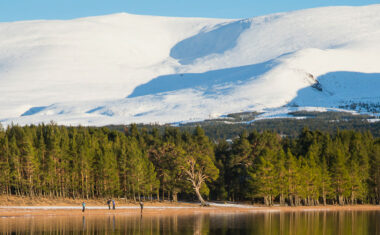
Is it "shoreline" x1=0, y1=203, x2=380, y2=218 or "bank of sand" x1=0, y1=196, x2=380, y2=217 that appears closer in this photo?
"shoreline" x1=0, y1=203, x2=380, y2=218

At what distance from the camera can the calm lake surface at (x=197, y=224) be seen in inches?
3329

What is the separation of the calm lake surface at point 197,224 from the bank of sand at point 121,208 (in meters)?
4.88

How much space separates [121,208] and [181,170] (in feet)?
54.3

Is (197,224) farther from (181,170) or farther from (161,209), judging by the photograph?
(181,170)

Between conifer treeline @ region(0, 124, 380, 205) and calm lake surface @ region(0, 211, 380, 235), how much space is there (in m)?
18.5

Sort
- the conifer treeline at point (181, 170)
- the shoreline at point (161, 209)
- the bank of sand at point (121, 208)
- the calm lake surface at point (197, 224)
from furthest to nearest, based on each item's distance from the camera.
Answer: the conifer treeline at point (181, 170) < the bank of sand at point (121, 208) < the shoreline at point (161, 209) < the calm lake surface at point (197, 224)

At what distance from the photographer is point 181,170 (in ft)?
420

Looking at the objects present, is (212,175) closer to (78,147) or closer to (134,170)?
(134,170)

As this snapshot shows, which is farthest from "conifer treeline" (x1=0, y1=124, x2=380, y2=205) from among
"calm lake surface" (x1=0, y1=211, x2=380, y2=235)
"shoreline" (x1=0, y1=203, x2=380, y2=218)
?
"calm lake surface" (x1=0, y1=211, x2=380, y2=235)

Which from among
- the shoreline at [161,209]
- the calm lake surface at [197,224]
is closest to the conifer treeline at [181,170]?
the shoreline at [161,209]

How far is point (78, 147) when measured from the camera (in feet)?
431

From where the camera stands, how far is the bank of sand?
351ft

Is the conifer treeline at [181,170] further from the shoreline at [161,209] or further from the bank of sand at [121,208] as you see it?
the shoreline at [161,209]

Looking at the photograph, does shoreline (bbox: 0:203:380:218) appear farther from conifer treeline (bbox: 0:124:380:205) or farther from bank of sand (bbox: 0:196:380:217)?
conifer treeline (bbox: 0:124:380:205)
